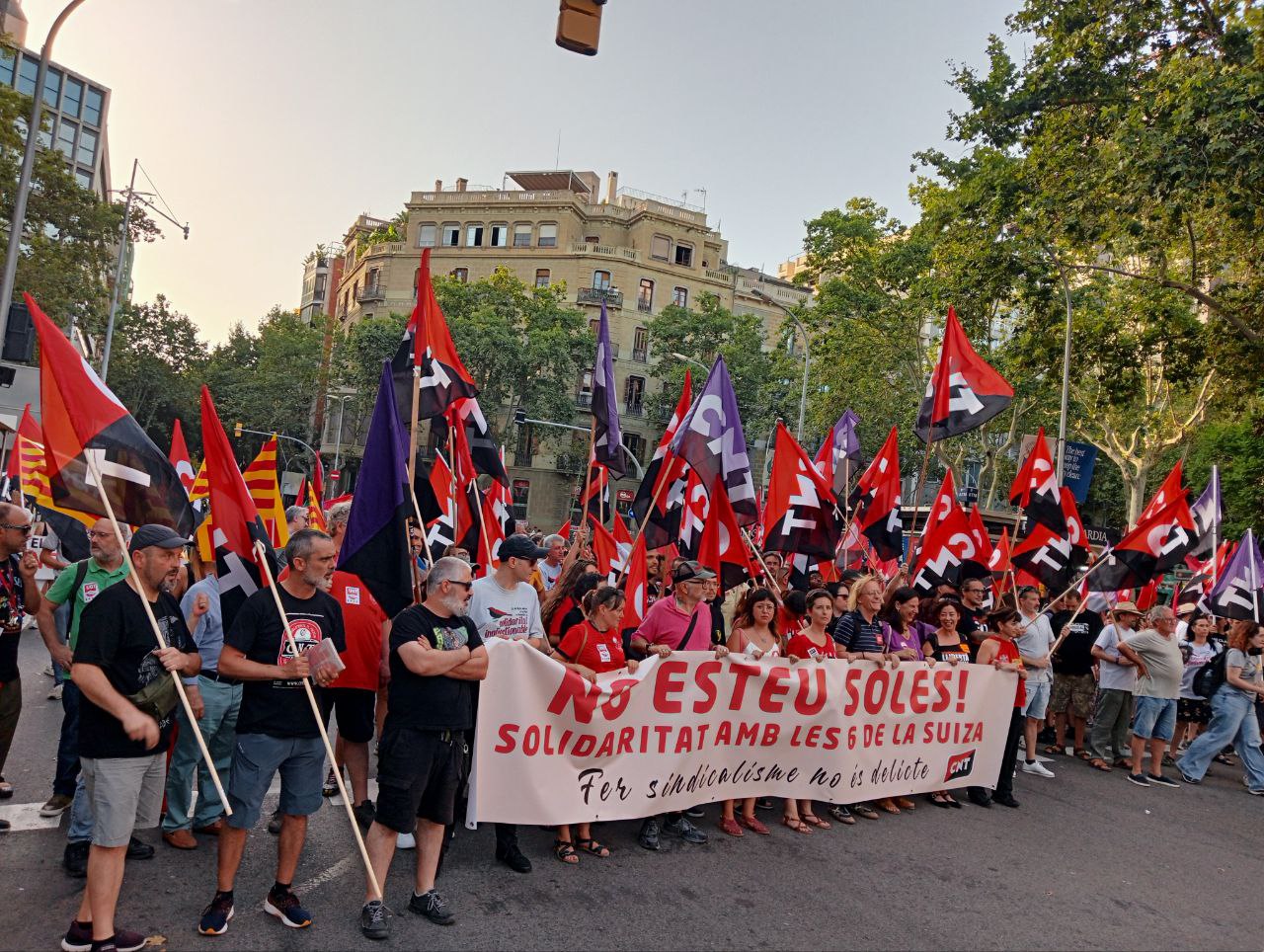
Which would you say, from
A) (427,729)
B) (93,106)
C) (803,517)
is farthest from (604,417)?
(93,106)

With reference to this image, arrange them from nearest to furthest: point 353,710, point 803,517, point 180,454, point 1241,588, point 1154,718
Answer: point 353,710 → point 803,517 → point 1154,718 → point 1241,588 → point 180,454

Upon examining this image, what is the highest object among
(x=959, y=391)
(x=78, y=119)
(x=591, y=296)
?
(x=78, y=119)

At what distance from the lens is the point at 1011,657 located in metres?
8.12

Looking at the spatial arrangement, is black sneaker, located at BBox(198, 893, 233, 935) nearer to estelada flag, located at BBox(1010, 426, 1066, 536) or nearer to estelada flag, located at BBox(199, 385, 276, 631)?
estelada flag, located at BBox(199, 385, 276, 631)

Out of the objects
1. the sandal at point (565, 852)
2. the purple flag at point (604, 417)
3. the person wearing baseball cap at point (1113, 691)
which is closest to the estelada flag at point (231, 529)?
the sandal at point (565, 852)

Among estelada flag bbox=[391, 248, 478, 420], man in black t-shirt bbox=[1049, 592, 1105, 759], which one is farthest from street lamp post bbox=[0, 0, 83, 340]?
man in black t-shirt bbox=[1049, 592, 1105, 759]

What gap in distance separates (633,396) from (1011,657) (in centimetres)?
4881

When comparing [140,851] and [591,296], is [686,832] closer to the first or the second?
[140,851]

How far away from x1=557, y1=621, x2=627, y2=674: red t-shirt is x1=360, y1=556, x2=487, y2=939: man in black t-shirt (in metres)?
1.17

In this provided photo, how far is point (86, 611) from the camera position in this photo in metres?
3.91

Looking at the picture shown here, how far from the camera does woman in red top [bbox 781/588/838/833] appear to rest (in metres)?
6.77

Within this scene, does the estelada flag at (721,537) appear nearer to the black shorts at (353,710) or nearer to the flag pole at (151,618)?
the black shorts at (353,710)

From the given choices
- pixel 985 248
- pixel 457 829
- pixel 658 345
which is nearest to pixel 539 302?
pixel 658 345

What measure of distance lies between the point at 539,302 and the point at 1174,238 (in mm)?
34698
